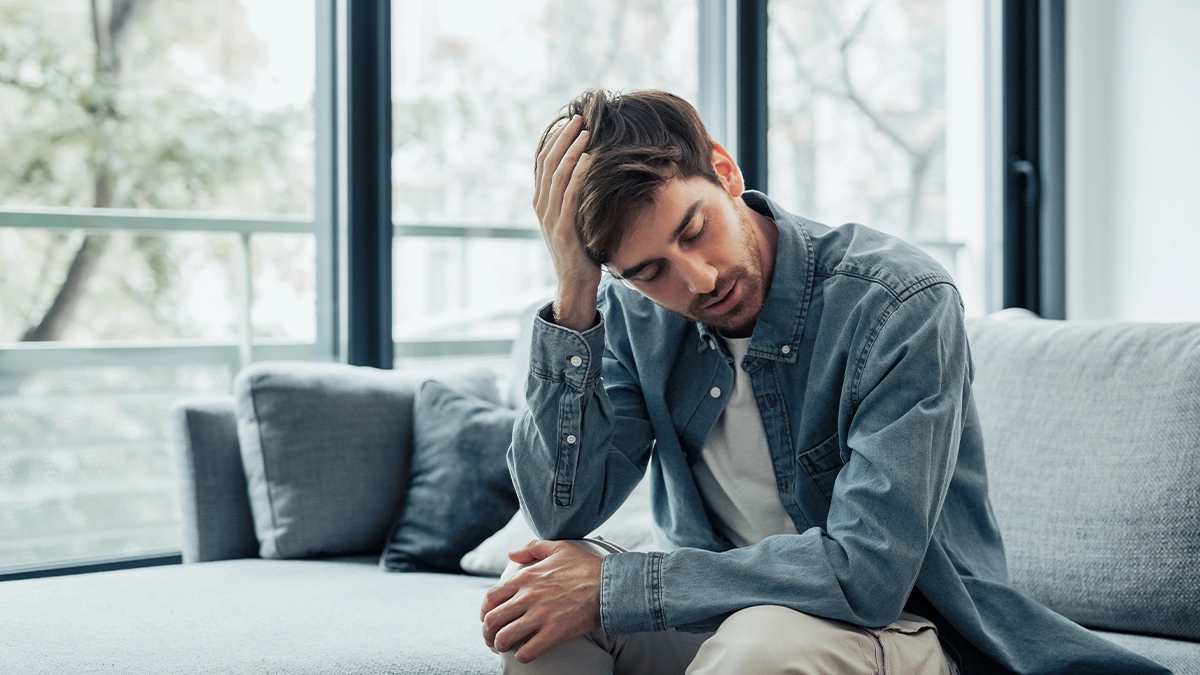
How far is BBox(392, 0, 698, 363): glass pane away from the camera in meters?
2.65

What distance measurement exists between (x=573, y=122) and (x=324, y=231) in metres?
1.39

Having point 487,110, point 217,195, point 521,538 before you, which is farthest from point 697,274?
point 217,195

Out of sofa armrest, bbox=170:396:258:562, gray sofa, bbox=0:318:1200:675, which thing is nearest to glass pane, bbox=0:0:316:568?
sofa armrest, bbox=170:396:258:562

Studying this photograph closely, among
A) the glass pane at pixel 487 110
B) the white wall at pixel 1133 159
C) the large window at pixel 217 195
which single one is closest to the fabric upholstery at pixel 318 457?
the large window at pixel 217 195

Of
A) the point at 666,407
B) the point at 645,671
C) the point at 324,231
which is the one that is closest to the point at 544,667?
the point at 645,671

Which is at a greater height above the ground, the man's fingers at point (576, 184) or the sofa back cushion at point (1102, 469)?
the man's fingers at point (576, 184)

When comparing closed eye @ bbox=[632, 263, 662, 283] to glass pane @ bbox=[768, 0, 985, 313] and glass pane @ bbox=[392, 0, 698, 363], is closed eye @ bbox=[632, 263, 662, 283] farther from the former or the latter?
glass pane @ bbox=[768, 0, 985, 313]

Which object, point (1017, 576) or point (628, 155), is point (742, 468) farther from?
point (1017, 576)

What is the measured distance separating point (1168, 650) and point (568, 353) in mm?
994

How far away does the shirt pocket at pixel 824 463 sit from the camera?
1263mm

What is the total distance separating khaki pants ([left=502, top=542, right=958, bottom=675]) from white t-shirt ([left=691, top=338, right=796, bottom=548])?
20 centimetres

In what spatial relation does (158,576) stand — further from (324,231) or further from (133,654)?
(324,231)

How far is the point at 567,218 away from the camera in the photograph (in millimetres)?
1303

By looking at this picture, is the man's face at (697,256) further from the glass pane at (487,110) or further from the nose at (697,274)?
the glass pane at (487,110)
